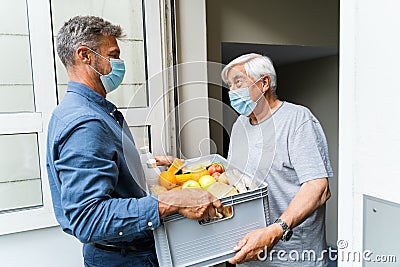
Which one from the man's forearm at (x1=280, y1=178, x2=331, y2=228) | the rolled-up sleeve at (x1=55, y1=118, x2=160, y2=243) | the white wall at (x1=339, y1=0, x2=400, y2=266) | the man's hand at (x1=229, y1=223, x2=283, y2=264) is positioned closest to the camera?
the white wall at (x1=339, y1=0, x2=400, y2=266)

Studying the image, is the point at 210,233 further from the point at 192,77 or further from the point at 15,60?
the point at 15,60

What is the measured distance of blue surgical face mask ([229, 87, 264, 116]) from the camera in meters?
1.28

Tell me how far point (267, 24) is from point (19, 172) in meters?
1.70

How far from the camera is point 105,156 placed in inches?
34.6

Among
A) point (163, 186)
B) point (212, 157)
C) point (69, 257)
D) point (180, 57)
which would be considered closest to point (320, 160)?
point (212, 157)

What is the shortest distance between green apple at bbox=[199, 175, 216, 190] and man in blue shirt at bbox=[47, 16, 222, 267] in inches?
2.3

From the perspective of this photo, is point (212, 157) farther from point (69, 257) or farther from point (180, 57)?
point (69, 257)

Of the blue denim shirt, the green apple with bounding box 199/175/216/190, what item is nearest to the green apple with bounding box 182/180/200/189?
the green apple with bounding box 199/175/216/190

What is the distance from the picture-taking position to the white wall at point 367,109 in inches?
21.1

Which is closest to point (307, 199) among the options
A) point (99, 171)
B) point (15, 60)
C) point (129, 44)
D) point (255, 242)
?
Result: point (255, 242)

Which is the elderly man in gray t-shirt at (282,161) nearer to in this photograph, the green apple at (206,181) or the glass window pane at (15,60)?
the green apple at (206,181)

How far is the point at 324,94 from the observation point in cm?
328

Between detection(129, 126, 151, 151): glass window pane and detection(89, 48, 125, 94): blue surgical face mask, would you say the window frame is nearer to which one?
detection(129, 126, 151, 151): glass window pane

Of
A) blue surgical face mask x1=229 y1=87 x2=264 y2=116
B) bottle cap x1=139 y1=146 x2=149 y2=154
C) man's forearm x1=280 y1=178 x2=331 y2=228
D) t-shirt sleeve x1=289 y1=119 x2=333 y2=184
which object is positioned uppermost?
blue surgical face mask x1=229 y1=87 x2=264 y2=116
